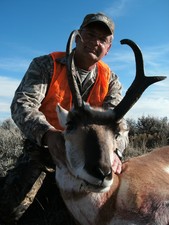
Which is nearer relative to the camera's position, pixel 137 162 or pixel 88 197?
pixel 88 197

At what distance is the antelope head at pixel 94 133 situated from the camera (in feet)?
13.5

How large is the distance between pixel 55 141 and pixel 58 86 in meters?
1.39

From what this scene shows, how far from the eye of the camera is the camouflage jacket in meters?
5.32

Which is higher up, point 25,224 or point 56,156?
point 56,156

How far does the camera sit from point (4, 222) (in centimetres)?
590

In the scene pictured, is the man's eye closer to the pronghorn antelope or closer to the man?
the pronghorn antelope

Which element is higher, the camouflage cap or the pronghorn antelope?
the camouflage cap

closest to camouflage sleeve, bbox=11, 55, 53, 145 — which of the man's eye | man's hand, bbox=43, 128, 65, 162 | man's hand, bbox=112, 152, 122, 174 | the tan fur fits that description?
man's hand, bbox=43, 128, 65, 162

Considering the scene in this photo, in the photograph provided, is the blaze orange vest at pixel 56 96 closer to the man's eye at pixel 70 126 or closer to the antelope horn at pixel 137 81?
the man's eye at pixel 70 126

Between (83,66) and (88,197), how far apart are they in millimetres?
2326

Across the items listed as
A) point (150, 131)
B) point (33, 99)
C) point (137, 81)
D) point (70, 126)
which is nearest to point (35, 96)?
point (33, 99)

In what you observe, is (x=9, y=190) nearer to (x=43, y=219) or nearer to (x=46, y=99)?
(x=43, y=219)

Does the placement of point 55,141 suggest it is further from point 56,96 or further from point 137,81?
point 56,96

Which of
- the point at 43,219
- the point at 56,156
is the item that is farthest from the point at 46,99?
the point at 43,219
